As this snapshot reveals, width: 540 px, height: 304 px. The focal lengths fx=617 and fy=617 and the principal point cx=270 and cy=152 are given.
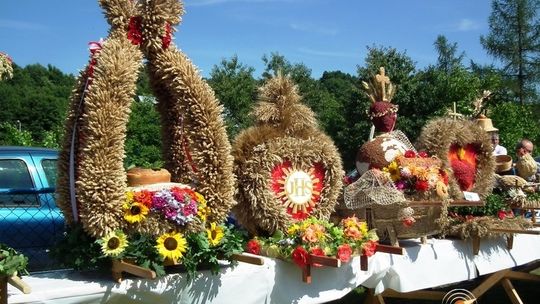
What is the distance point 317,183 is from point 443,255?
125cm

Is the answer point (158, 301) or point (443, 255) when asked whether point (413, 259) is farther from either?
point (158, 301)

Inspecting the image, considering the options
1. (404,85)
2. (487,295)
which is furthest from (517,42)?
(487,295)

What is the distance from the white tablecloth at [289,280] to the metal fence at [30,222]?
99 cm

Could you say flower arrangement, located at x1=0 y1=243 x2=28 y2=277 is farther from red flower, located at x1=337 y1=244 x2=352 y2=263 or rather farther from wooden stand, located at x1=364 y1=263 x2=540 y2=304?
wooden stand, located at x1=364 y1=263 x2=540 y2=304

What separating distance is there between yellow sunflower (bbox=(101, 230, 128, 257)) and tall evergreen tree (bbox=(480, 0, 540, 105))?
87.0 ft

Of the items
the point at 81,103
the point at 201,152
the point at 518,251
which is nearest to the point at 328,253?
the point at 201,152

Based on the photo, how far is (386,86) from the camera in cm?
460

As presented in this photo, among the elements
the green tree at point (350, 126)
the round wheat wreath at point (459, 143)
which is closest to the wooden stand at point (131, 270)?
the round wheat wreath at point (459, 143)

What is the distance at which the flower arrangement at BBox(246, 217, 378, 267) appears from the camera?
3.33m

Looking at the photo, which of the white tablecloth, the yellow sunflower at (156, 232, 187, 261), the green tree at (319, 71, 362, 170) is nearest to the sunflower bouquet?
the yellow sunflower at (156, 232, 187, 261)

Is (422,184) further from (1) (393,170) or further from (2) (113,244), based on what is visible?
(2) (113,244)

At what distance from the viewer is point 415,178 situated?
13.2 feet

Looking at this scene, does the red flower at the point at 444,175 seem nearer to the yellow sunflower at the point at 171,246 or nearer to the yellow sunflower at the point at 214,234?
the yellow sunflower at the point at 214,234

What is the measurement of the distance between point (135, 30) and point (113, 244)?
1.04 meters
